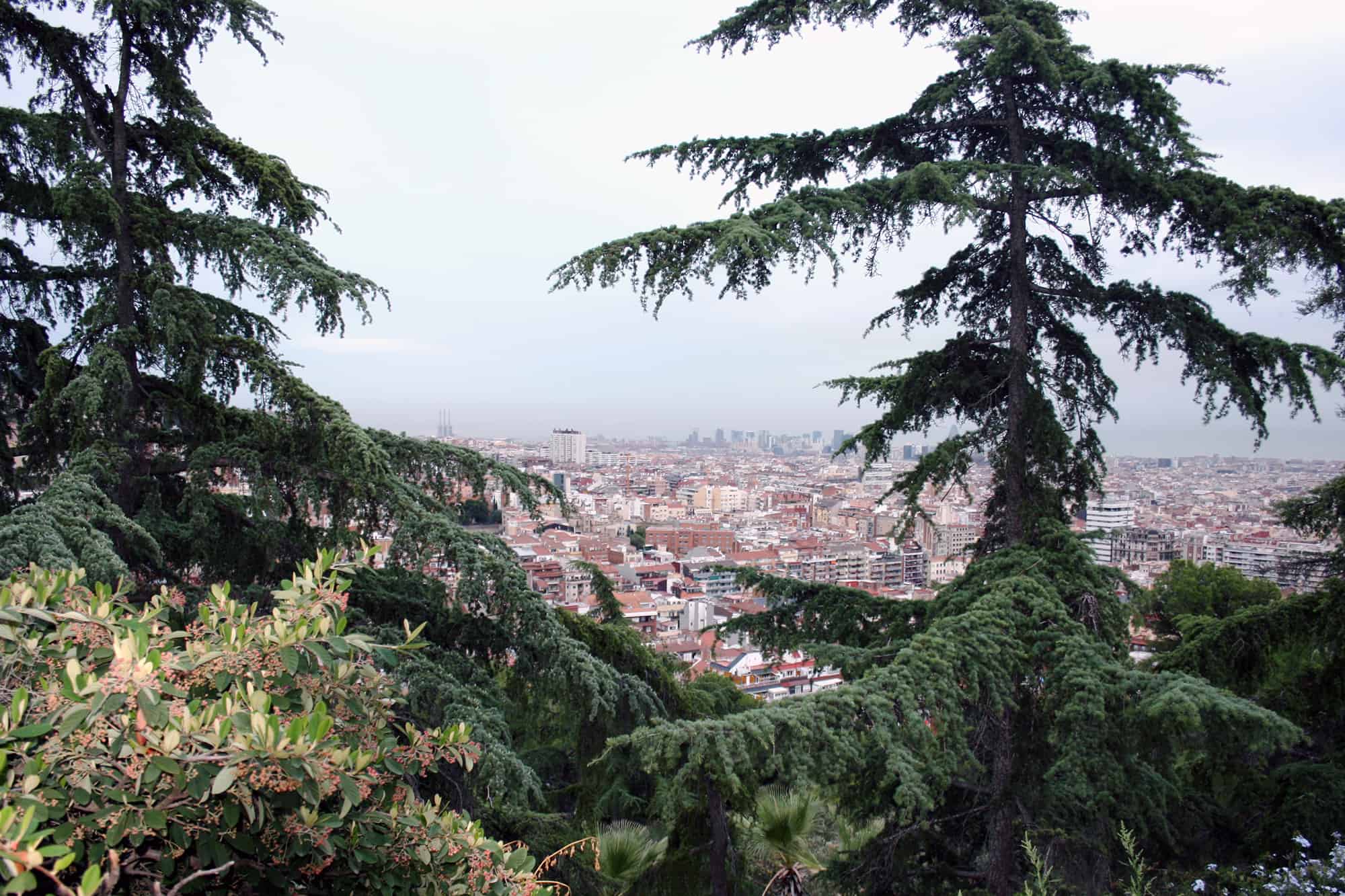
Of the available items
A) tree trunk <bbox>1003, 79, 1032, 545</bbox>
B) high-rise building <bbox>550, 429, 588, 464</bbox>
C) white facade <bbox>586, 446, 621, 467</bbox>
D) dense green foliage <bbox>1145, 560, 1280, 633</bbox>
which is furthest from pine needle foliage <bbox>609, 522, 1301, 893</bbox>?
white facade <bbox>586, 446, 621, 467</bbox>

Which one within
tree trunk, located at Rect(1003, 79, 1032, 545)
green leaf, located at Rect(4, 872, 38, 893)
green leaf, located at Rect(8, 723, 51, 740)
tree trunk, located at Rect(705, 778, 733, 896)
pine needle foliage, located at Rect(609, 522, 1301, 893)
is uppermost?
tree trunk, located at Rect(1003, 79, 1032, 545)

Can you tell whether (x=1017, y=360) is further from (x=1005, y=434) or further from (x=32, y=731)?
(x=32, y=731)

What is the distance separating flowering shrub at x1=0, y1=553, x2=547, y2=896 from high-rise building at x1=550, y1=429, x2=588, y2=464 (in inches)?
2799

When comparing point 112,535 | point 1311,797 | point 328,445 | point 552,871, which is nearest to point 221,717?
point 328,445

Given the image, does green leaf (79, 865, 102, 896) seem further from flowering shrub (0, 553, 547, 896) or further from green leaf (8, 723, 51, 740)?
green leaf (8, 723, 51, 740)

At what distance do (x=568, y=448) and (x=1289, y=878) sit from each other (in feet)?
259

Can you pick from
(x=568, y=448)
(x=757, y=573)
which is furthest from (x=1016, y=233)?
(x=568, y=448)

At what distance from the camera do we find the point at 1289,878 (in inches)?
156

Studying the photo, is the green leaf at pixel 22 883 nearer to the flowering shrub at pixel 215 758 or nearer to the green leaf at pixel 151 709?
the flowering shrub at pixel 215 758

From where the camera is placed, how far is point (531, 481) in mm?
5270

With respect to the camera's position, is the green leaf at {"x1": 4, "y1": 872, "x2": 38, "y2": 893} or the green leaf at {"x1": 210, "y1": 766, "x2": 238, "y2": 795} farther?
the green leaf at {"x1": 210, "y1": 766, "x2": 238, "y2": 795}

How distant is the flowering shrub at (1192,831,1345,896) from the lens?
3.82 metres

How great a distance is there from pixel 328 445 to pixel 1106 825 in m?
5.24

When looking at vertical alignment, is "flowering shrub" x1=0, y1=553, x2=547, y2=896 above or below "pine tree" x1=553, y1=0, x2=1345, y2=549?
below
